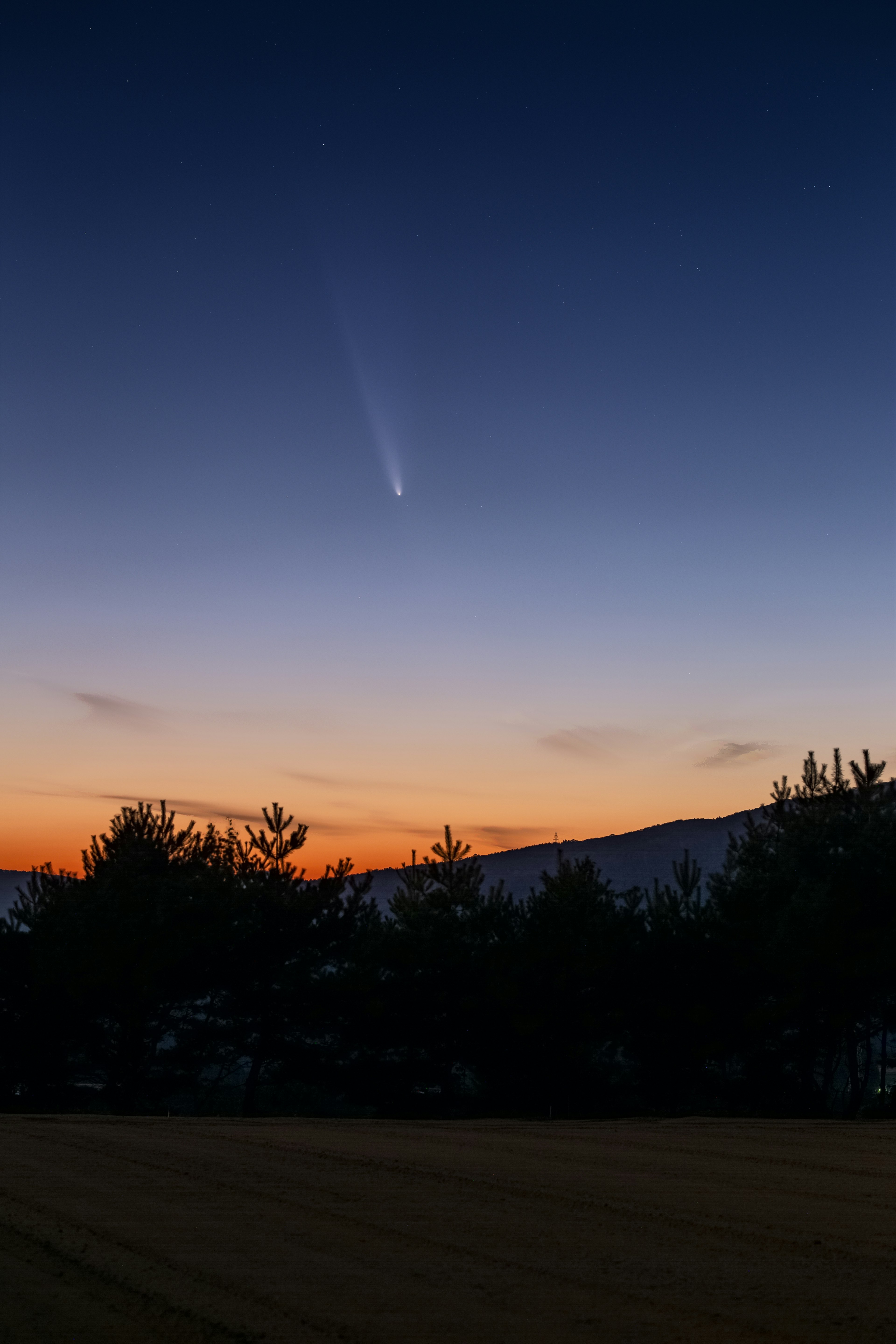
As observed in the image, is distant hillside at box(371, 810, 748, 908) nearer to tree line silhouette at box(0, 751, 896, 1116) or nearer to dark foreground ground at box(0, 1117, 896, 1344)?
tree line silhouette at box(0, 751, 896, 1116)

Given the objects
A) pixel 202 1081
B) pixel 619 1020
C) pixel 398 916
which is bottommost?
pixel 202 1081

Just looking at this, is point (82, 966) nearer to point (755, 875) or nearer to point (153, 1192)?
point (755, 875)

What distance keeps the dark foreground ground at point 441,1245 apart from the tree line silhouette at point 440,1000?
19138 millimetres

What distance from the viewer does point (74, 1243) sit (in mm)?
9086

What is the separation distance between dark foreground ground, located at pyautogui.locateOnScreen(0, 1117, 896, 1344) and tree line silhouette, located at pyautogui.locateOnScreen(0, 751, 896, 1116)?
753 inches

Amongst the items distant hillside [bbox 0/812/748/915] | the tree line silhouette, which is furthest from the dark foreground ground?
distant hillside [bbox 0/812/748/915]

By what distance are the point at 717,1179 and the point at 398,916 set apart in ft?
97.0

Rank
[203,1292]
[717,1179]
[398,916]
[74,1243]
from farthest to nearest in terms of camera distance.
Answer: [398,916], [717,1179], [74,1243], [203,1292]

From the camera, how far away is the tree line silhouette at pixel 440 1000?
35.6 metres

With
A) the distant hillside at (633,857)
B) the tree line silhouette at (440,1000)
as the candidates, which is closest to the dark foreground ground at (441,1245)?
the tree line silhouette at (440,1000)

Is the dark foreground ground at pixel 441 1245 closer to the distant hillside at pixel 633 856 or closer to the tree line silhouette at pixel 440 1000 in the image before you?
the tree line silhouette at pixel 440 1000

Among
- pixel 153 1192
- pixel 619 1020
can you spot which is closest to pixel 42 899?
pixel 619 1020

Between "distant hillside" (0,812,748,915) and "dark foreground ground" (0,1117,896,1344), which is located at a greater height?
"distant hillside" (0,812,748,915)

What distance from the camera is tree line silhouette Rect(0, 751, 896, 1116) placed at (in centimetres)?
3556
